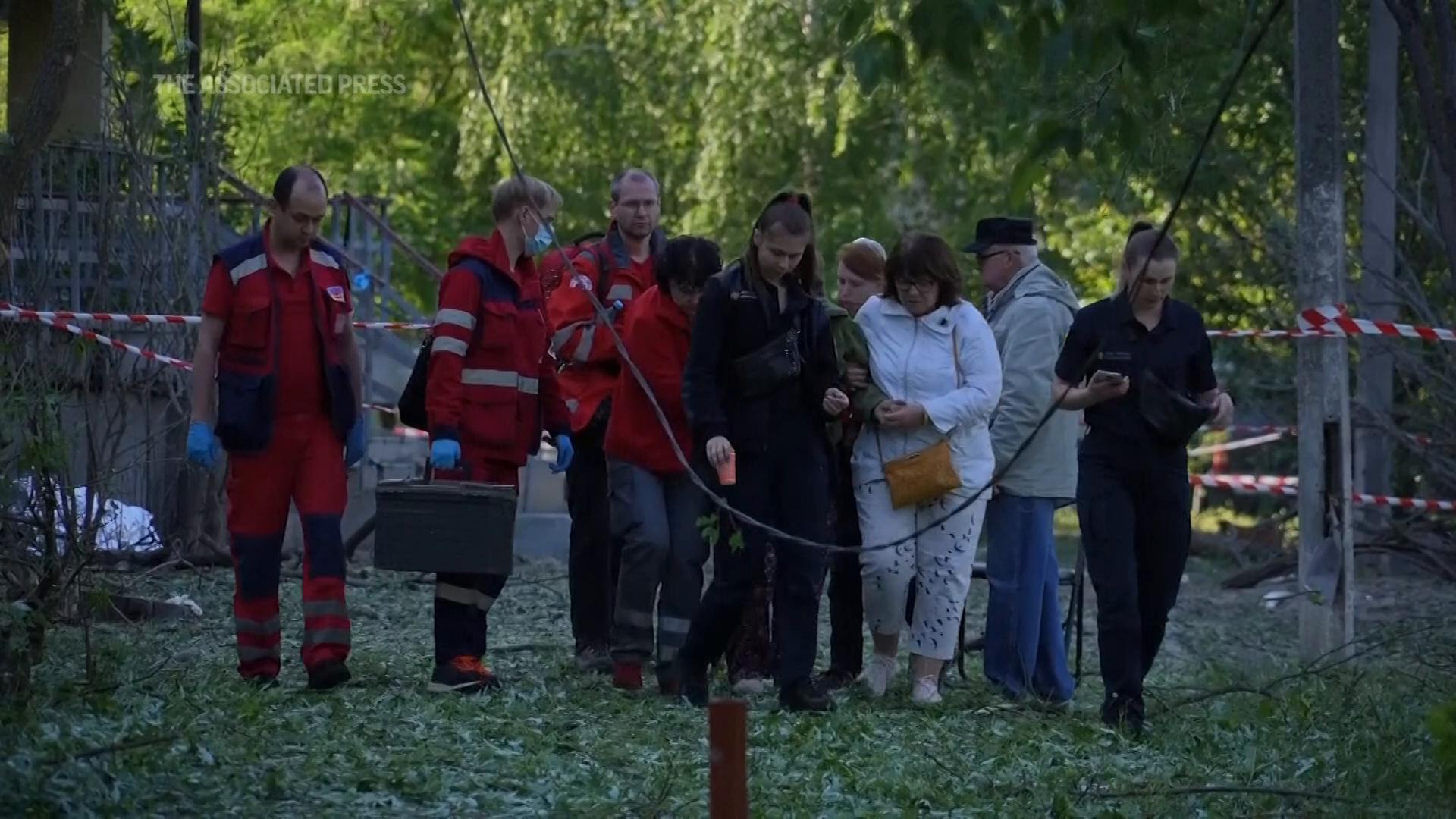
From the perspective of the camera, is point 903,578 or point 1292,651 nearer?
point 903,578

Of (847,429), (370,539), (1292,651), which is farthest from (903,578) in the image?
(370,539)

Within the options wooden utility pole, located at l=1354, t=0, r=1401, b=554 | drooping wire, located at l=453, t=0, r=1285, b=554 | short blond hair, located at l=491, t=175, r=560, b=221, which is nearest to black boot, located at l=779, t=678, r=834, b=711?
drooping wire, located at l=453, t=0, r=1285, b=554

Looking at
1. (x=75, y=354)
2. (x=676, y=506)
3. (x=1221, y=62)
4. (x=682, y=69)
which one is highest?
(x=682, y=69)

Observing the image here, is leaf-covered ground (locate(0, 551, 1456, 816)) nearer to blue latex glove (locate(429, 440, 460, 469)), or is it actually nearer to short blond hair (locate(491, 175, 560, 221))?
blue latex glove (locate(429, 440, 460, 469))

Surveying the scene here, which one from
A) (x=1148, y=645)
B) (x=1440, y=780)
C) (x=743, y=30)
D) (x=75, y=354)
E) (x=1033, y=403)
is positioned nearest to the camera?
(x=1440, y=780)

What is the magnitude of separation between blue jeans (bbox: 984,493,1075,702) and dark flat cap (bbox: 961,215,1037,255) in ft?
3.40

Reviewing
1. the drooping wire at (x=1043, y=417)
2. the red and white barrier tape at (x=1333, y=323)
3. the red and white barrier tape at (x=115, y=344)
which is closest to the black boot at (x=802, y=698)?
the drooping wire at (x=1043, y=417)

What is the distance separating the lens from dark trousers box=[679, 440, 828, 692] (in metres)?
8.29

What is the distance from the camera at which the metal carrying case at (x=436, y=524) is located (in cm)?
841

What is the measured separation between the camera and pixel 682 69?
29500mm

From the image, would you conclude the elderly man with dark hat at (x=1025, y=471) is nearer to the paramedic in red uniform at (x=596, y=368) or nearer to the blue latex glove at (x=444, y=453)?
the paramedic in red uniform at (x=596, y=368)

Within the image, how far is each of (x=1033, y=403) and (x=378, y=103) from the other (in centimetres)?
2428

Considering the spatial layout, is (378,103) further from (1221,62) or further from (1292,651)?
(1292,651)

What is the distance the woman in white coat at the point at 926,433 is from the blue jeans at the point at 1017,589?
15.5 inches
